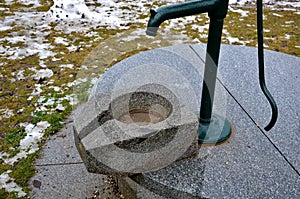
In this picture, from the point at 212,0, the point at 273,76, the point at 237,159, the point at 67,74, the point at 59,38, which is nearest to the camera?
the point at 212,0

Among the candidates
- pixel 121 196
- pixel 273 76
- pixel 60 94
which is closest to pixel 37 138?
pixel 60 94

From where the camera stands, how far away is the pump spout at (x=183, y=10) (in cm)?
116

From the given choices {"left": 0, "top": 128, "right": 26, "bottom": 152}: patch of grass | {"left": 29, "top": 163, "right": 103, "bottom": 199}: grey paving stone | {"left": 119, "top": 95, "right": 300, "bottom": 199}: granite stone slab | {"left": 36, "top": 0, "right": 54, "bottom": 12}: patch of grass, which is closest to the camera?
{"left": 119, "top": 95, "right": 300, "bottom": 199}: granite stone slab

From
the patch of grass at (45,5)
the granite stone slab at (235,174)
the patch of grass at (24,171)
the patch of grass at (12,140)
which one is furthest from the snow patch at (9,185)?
the patch of grass at (45,5)

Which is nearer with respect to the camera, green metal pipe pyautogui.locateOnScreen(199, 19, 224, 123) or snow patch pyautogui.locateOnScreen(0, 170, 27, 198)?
green metal pipe pyautogui.locateOnScreen(199, 19, 224, 123)

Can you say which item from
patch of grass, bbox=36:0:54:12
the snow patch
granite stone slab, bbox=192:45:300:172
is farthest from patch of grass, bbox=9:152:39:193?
patch of grass, bbox=36:0:54:12

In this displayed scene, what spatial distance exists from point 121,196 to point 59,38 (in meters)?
2.58

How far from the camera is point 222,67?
225 centimetres

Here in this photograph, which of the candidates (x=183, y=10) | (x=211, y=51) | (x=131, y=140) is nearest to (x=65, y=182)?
(x=131, y=140)

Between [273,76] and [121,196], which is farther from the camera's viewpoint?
[273,76]

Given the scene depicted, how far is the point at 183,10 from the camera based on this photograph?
47.1 inches

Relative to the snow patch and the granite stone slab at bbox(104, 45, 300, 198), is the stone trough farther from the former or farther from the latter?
the snow patch

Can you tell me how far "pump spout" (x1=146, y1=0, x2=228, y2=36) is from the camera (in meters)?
1.16

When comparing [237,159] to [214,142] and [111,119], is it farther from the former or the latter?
[111,119]
